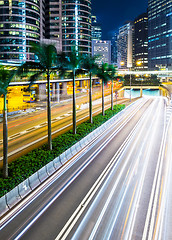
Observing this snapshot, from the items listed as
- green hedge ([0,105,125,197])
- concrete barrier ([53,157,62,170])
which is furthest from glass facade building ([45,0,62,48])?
concrete barrier ([53,157,62,170])

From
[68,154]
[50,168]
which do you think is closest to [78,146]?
[68,154]

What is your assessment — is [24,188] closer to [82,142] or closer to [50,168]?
[50,168]

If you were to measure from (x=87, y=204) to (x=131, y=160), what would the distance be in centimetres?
901

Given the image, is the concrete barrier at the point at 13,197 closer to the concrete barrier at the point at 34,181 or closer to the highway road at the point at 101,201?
the highway road at the point at 101,201

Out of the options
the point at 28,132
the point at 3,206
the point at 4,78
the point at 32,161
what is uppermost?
the point at 4,78

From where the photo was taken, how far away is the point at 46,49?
2083cm

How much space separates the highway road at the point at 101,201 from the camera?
11875mm

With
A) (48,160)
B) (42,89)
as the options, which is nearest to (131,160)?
(48,160)

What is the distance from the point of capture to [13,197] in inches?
577

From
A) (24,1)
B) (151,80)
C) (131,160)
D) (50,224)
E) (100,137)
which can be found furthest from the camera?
(151,80)

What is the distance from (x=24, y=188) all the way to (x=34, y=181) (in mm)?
A: 1225

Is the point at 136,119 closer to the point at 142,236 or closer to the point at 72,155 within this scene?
the point at 72,155

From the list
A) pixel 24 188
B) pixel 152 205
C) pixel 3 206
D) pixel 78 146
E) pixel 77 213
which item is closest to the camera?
pixel 77 213

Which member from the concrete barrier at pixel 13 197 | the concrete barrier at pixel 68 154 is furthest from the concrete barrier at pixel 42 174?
the concrete barrier at pixel 68 154
